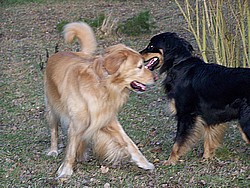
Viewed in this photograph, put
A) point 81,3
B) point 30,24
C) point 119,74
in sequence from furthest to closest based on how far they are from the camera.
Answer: point 81,3 < point 30,24 < point 119,74

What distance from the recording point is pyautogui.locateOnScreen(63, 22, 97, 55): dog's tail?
635 centimetres

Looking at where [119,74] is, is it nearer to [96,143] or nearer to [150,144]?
[96,143]

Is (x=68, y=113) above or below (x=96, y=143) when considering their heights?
above

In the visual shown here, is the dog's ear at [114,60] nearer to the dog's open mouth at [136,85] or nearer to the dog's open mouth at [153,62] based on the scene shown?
the dog's open mouth at [136,85]

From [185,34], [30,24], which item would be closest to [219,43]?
[185,34]

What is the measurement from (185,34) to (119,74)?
7.99 meters

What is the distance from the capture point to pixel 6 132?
7.34 m

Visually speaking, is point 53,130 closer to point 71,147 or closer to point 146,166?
point 71,147

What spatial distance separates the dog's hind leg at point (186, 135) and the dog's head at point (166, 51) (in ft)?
2.40

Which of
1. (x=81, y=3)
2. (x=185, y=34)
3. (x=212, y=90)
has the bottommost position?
(x=81, y=3)

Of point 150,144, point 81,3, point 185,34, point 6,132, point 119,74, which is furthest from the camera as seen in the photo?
point 81,3

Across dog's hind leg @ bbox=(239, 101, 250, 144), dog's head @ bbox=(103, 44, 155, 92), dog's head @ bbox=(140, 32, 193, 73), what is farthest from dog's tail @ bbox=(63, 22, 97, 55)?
dog's hind leg @ bbox=(239, 101, 250, 144)

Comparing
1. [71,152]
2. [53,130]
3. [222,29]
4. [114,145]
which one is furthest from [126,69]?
[222,29]

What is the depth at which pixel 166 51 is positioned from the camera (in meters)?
6.07
